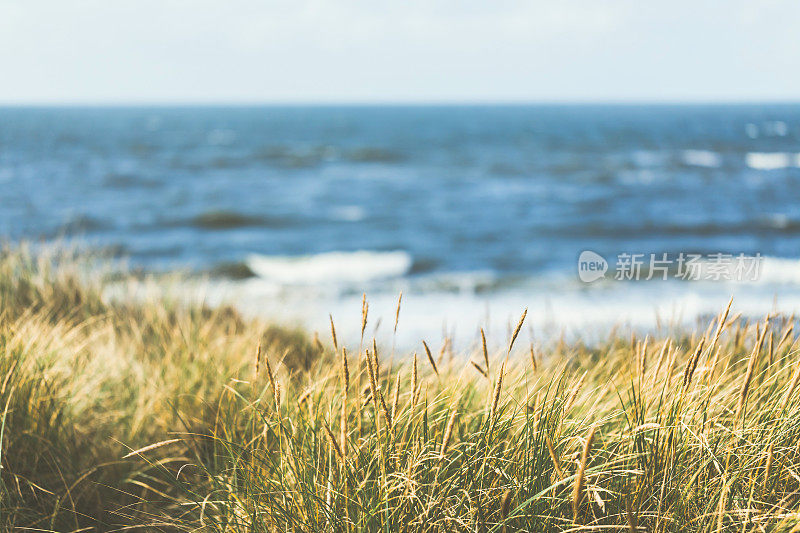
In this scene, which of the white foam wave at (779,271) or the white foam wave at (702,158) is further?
the white foam wave at (702,158)

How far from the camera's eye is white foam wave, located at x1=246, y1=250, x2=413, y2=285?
51.4 ft

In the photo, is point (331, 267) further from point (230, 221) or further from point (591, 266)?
point (230, 221)

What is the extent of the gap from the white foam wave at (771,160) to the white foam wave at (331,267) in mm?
25947

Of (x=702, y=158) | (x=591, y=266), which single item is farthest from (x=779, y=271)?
(x=702, y=158)

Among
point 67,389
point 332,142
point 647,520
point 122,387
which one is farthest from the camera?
point 332,142

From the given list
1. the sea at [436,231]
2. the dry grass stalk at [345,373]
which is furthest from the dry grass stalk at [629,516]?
the sea at [436,231]

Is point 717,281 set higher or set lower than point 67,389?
lower

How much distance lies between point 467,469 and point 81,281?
5.62 m

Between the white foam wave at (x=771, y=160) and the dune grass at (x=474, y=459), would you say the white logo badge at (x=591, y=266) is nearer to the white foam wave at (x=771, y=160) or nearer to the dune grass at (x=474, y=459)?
the dune grass at (x=474, y=459)

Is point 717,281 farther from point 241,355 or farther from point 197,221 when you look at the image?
point 197,221

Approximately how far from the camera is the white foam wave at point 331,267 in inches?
617

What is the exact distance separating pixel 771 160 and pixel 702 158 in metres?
3.70

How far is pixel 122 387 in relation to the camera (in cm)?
391

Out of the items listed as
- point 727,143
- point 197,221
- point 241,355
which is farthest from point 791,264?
point 727,143
